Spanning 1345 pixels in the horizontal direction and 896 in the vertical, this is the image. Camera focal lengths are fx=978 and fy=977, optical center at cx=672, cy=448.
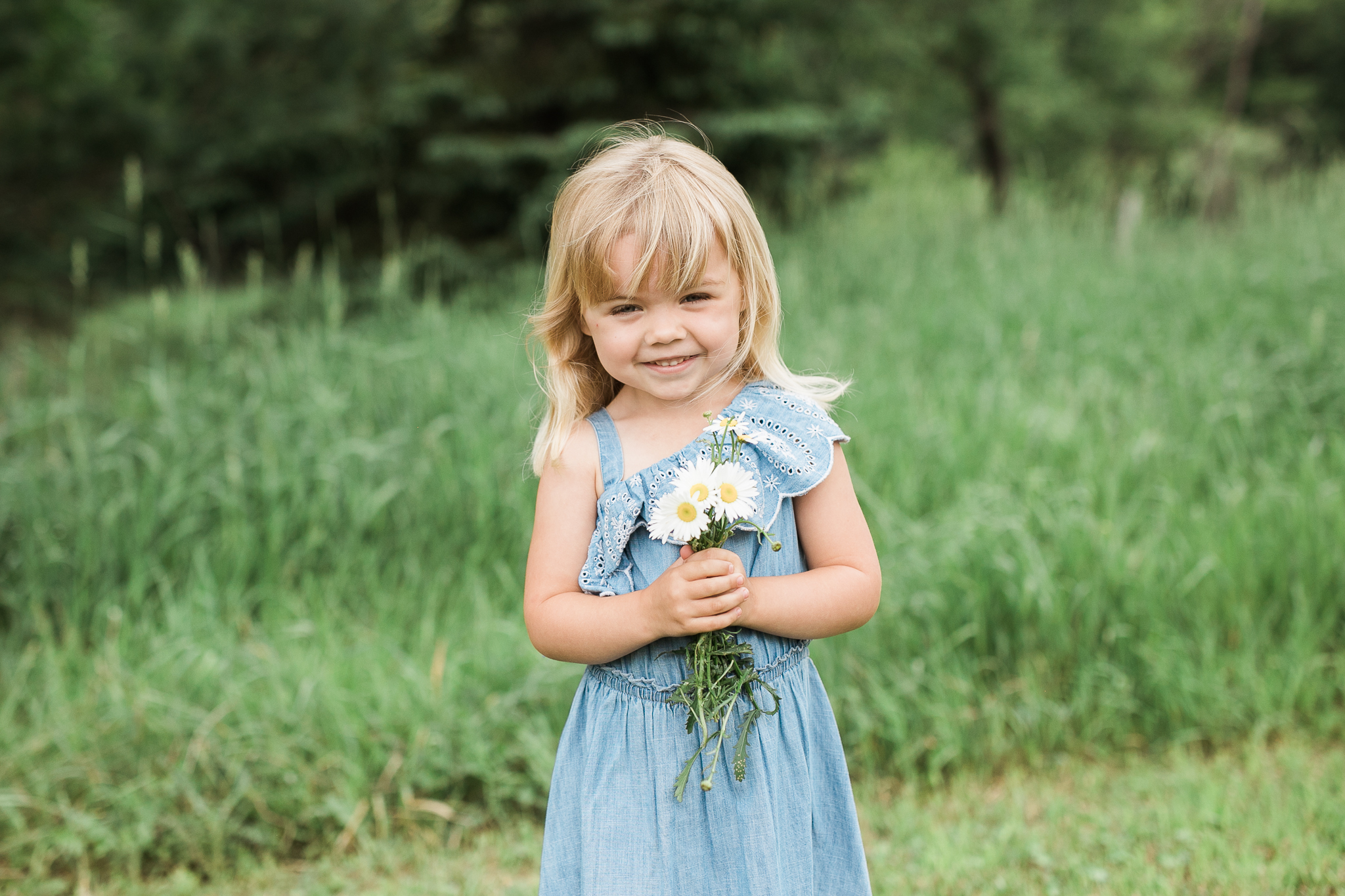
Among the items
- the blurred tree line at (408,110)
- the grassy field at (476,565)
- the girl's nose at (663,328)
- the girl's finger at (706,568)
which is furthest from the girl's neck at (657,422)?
the blurred tree line at (408,110)

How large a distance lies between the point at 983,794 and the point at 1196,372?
262cm

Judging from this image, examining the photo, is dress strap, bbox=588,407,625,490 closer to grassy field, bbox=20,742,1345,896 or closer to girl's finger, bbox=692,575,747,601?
girl's finger, bbox=692,575,747,601

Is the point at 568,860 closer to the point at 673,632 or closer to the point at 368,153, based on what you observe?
the point at 673,632

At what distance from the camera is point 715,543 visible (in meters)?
1.25

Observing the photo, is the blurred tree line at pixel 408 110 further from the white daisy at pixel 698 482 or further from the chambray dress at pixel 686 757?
the white daisy at pixel 698 482

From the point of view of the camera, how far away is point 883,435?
3898mm

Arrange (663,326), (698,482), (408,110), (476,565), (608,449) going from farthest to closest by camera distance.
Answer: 1. (408,110)
2. (476,565)
3. (608,449)
4. (663,326)
5. (698,482)

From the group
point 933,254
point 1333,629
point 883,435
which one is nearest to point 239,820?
point 883,435

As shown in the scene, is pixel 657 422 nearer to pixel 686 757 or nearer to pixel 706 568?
pixel 706 568

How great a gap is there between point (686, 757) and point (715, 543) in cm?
35

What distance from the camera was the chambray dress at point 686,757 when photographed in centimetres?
138

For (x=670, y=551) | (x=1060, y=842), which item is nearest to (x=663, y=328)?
(x=670, y=551)

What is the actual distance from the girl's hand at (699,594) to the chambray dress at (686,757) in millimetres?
130

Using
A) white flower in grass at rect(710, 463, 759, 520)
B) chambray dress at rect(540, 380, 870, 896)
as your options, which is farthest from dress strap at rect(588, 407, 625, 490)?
white flower in grass at rect(710, 463, 759, 520)
